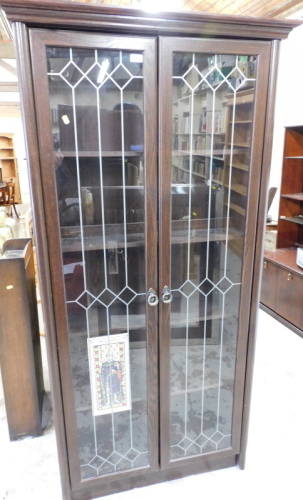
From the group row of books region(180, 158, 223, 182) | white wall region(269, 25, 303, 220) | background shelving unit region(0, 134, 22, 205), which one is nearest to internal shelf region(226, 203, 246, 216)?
row of books region(180, 158, 223, 182)

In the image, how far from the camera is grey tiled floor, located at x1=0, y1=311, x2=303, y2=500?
5.26 feet

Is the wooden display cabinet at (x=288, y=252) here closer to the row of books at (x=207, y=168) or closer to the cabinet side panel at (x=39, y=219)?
the row of books at (x=207, y=168)

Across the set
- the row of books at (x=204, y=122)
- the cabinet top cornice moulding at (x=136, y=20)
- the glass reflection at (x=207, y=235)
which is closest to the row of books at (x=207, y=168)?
the glass reflection at (x=207, y=235)

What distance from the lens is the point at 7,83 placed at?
4.88 meters

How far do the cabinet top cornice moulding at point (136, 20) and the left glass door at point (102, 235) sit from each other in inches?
1.8

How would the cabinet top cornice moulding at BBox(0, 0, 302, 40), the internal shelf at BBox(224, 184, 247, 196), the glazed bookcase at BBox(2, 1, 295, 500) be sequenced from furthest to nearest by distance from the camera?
the internal shelf at BBox(224, 184, 247, 196), the glazed bookcase at BBox(2, 1, 295, 500), the cabinet top cornice moulding at BBox(0, 0, 302, 40)

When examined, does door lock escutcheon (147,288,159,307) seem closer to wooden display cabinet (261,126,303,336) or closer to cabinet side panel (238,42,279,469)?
cabinet side panel (238,42,279,469)

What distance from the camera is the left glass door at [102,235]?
114 cm

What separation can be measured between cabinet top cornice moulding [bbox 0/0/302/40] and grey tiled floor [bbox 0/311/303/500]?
1.88m

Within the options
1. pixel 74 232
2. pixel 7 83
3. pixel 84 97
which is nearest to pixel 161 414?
pixel 74 232

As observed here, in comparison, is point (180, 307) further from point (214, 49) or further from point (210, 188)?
point (214, 49)

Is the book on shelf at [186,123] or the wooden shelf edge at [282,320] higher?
the book on shelf at [186,123]

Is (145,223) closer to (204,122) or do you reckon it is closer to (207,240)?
(207,240)

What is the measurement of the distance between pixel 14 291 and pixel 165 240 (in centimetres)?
89
